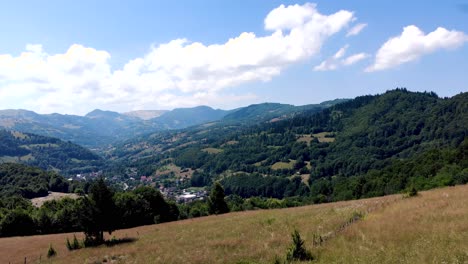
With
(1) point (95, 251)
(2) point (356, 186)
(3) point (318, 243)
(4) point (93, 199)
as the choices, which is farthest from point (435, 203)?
A: (2) point (356, 186)

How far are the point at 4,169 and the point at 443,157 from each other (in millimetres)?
208953

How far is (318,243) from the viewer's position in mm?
19438

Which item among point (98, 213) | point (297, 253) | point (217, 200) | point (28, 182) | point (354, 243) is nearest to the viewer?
point (297, 253)

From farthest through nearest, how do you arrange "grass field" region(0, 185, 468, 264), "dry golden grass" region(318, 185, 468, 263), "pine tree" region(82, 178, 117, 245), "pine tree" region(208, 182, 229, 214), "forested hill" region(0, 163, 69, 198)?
1. "forested hill" region(0, 163, 69, 198)
2. "pine tree" region(208, 182, 229, 214)
3. "pine tree" region(82, 178, 117, 245)
4. "grass field" region(0, 185, 468, 264)
5. "dry golden grass" region(318, 185, 468, 263)

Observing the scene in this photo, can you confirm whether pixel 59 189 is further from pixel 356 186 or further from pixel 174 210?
pixel 356 186

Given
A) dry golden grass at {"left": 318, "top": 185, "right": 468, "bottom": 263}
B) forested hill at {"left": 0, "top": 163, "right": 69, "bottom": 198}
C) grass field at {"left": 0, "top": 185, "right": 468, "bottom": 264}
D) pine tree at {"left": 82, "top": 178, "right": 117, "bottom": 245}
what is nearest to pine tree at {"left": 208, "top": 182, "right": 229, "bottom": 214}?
pine tree at {"left": 82, "top": 178, "right": 117, "bottom": 245}

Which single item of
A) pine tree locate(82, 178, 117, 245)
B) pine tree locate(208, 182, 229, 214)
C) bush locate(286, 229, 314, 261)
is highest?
bush locate(286, 229, 314, 261)

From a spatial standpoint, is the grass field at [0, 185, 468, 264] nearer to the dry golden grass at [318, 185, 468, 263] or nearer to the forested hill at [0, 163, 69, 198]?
the dry golden grass at [318, 185, 468, 263]

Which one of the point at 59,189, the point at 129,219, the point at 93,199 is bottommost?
the point at 59,189

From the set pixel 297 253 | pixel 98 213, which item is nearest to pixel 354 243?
pixel 297 253

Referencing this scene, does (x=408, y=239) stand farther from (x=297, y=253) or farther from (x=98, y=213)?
(x=98, y=213)

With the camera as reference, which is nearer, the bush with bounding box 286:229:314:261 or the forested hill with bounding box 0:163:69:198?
the bush with bounding box 286:229:314:261

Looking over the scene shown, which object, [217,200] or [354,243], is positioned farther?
[217,200]

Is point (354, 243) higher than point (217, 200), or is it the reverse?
point (354, 243)
